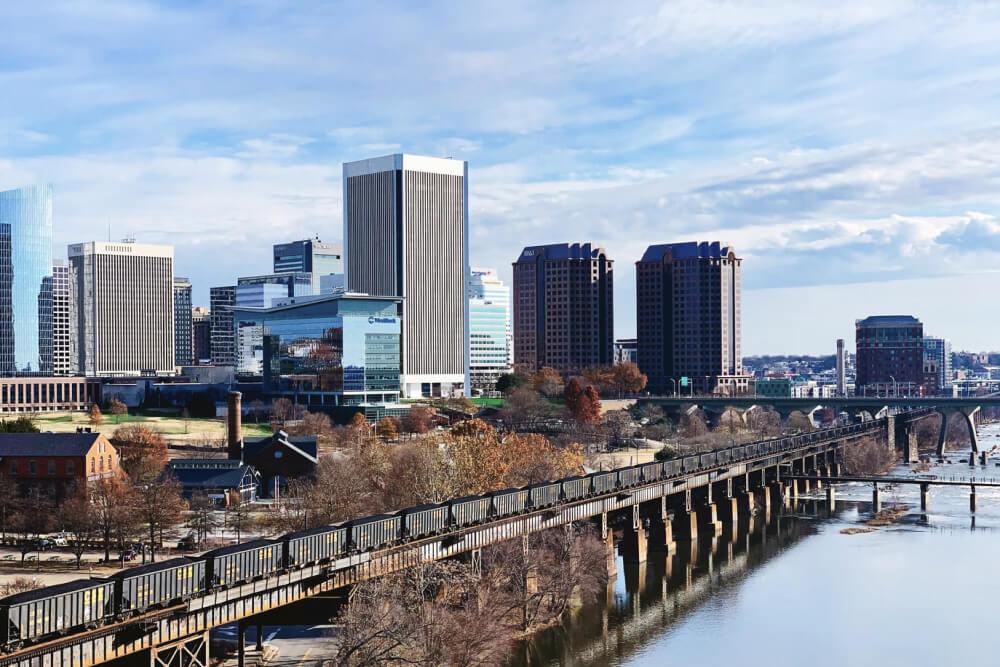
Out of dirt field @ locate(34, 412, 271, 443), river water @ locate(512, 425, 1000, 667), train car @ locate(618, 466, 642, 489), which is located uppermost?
train car @ locate(618, 466, 642, 489)

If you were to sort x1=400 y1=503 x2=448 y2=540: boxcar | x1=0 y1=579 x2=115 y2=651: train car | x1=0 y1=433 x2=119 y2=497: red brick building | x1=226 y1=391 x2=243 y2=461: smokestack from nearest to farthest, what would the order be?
1. x1=0 y1=579 x2=115 y2=651: train car
2. x1=400 y1=503 x2=448 y2=540: boxcar
3. x1=0 y1=433 x2=119 y2=497: red brick building
4. x1=226 y1=391 x2=243 y2=461: smokestack

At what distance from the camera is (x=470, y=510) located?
69438mm

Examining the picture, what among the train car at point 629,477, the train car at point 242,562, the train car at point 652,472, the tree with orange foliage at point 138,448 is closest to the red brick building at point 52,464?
the tree with orange foliage at point 138,448

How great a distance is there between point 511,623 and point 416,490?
26818 mm

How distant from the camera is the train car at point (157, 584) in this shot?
4309cm

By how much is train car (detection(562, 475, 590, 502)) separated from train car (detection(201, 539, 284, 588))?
33.2 m

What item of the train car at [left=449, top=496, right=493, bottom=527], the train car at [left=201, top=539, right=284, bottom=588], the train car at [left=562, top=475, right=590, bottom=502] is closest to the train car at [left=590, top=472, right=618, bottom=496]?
the train car at [left=562, top=475, right=590, bottom=502]

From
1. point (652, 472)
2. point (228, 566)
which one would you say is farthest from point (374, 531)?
point (652, 472)

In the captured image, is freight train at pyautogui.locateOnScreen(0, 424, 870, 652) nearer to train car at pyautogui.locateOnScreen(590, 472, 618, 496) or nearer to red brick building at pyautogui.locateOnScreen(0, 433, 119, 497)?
train car at pyautogui.locateOnScreen(590, 472, 618, 496)

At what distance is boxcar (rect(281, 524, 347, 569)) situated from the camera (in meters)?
A: 52.7

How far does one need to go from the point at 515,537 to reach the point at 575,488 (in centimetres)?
1182

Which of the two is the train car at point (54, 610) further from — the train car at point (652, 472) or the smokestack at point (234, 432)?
the smokestack at point (234, 432)

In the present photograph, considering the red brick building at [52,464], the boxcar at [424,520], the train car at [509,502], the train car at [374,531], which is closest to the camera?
the train car at [374,531]

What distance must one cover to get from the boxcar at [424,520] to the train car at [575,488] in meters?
17.4
